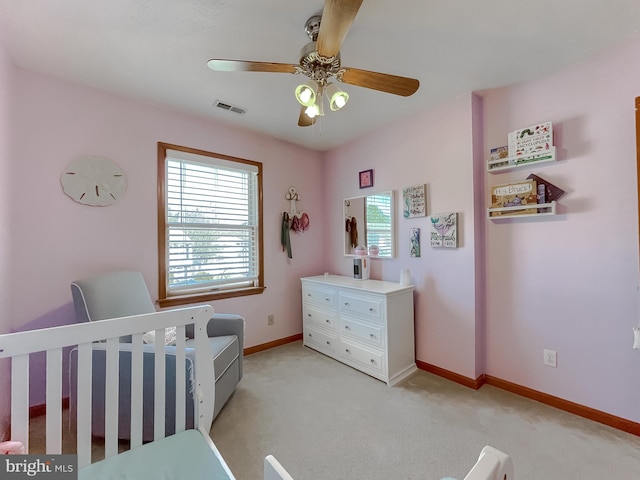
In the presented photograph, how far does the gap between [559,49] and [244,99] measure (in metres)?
2.19

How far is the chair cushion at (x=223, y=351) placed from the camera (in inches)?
74.3

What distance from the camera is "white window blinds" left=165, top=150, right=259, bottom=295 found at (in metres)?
2.61

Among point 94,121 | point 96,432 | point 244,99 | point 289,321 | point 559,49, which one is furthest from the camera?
point 289,321

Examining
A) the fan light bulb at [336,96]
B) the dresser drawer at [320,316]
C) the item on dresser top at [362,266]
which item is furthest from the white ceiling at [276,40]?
the dresser drawer at [320,316]

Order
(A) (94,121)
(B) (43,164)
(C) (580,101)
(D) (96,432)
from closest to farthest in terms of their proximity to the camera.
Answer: (D) (96,432)
(C) (580,101)
(B) (43,164)
(A) (94,121)

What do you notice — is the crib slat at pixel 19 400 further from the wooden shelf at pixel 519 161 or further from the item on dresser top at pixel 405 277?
the wooden shelf at pixel 519 161

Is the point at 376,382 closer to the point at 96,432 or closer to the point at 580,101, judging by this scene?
the point at 96,432

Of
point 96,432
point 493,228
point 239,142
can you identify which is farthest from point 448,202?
point 96,432

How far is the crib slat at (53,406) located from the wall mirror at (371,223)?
2.52 m

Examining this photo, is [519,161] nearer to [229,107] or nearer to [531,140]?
[531,140]

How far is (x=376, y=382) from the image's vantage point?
2395 mm

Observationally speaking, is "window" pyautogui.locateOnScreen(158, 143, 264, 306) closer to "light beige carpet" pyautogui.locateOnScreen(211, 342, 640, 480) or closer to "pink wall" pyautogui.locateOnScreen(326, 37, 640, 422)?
"light beige carpet" pyautogui.locateOnScreen(211, 342, 640, 480)

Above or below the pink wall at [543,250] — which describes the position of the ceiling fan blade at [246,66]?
above

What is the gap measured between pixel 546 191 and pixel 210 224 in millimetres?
2793
